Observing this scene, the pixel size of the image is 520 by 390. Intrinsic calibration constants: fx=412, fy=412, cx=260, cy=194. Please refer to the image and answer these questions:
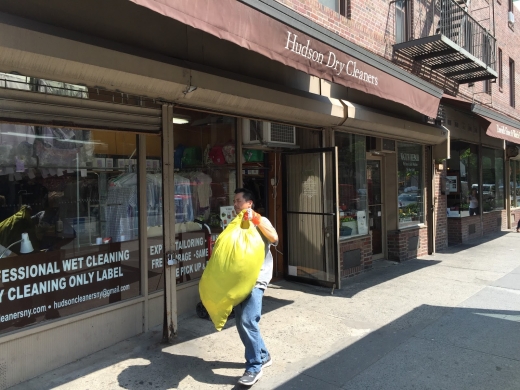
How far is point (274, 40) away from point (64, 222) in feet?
8.73

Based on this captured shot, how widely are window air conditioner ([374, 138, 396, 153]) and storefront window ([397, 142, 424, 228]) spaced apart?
282mm

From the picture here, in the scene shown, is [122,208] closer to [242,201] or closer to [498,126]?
[242,201]

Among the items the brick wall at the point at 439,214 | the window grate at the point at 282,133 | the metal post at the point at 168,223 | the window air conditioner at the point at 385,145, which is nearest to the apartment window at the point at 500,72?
the brick wall at the point at 439,214

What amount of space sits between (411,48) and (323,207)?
450cm

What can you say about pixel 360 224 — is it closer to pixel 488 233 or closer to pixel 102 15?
pixel 102 15

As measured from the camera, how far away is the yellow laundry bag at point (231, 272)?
3.33m

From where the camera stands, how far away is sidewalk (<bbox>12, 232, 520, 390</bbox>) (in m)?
3.54

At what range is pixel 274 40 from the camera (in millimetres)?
3545

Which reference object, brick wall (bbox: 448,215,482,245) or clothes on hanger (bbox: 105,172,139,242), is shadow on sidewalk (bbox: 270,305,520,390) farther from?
brick wall (bbox: 448,215,482,245)

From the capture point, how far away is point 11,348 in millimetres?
3471

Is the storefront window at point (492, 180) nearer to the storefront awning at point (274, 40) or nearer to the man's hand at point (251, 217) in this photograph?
the storefront awning at point (274, 40)

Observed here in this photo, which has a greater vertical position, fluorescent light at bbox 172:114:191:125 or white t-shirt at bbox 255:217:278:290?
fluorescent light at bbox 172:114:191:125

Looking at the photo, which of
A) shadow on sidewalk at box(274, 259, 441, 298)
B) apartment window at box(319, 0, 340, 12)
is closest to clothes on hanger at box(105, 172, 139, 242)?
shadow on sidewalk at box(274, 259, 441, 298)

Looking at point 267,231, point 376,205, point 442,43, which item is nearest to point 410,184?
point 376,205
